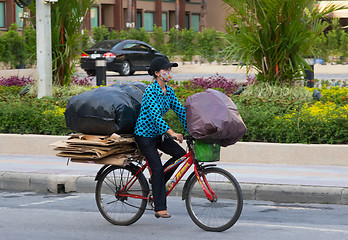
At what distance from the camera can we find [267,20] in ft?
47.5

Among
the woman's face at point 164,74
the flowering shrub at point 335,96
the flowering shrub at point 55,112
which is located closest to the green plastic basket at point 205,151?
the woman's face at point 164,74

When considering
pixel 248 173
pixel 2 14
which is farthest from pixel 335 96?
pixel 2 14

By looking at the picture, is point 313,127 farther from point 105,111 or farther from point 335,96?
point 105,111

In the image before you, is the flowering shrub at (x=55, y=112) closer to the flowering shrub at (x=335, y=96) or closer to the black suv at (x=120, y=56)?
the flowering shrub at (x=335, y=96)

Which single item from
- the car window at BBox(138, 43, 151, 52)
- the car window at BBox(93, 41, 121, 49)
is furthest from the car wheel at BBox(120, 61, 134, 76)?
the car window at BBox(138, 43, 151, 52)

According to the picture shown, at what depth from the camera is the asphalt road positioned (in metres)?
7.38

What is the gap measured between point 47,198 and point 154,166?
2.79 m

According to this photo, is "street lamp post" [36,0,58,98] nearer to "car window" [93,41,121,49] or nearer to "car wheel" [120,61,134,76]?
"car wheel" [120,61,134,76]

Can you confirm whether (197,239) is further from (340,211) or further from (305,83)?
(305,83)

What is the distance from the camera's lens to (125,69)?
33719 mm

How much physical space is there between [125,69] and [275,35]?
19511 millimetres

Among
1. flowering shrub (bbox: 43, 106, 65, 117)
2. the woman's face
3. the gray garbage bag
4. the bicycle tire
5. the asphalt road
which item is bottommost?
the asphalt road

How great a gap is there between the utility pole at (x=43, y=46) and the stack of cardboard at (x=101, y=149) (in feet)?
24.8

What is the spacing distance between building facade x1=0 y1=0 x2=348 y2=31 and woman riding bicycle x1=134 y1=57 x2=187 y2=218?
42.4 m
